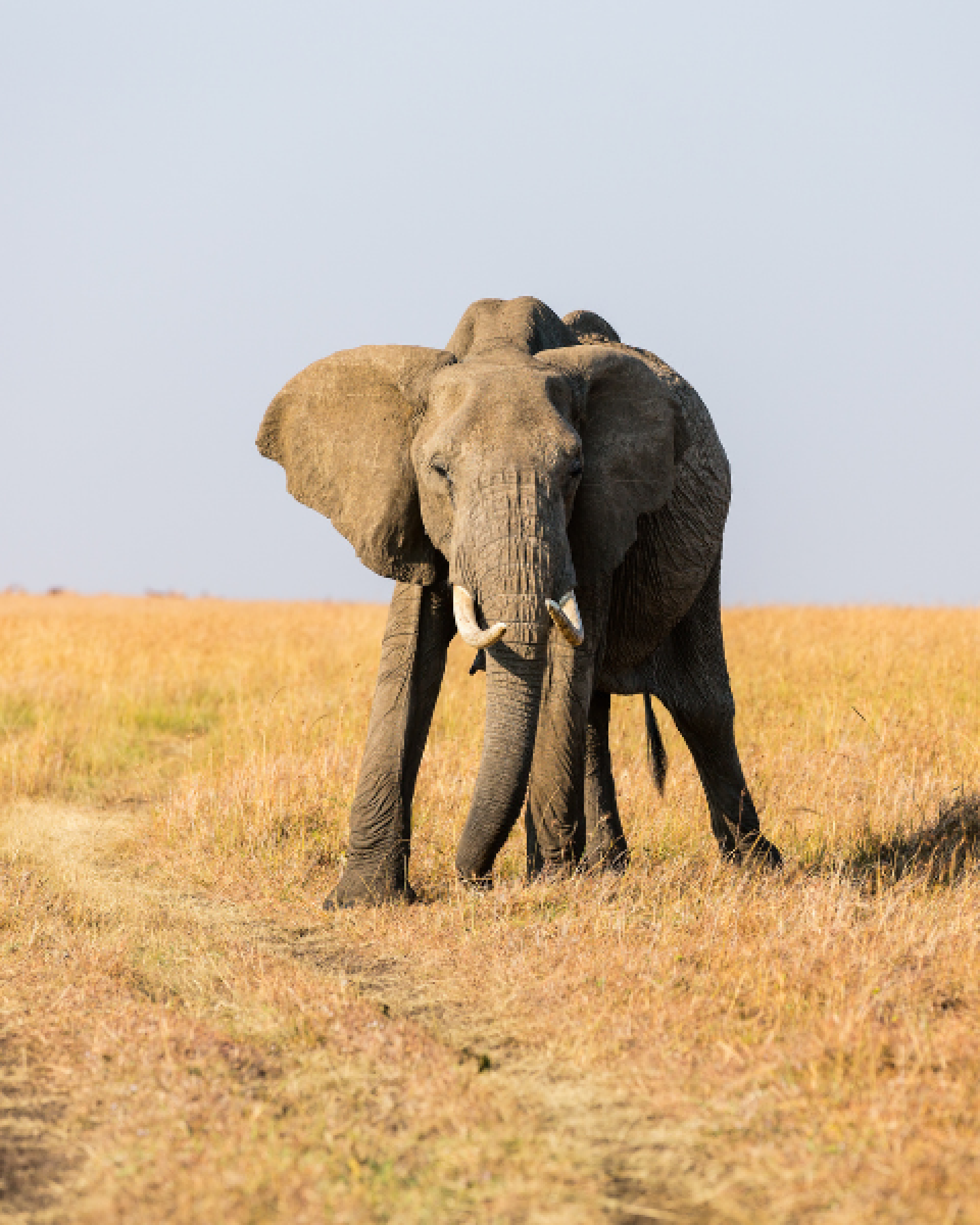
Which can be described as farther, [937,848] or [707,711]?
[707,711]

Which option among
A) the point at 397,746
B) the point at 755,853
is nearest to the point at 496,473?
the point at 397,746

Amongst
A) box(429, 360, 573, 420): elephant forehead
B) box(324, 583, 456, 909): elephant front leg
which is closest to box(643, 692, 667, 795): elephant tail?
box(324, 583, 456, 909): elephant front leg

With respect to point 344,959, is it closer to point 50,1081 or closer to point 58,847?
point 50,1081

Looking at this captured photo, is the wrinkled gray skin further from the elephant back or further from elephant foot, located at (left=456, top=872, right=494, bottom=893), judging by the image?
the elephant back

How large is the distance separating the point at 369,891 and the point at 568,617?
7.20 ft

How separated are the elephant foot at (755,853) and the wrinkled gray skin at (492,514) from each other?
1074mm

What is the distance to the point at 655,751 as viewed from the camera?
976 centimetres

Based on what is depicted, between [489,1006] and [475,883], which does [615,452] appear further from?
[489,1006]

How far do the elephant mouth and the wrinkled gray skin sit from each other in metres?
0.05

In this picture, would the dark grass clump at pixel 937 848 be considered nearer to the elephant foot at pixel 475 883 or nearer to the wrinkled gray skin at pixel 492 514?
the wrinkled gray skin at pixel 492 514

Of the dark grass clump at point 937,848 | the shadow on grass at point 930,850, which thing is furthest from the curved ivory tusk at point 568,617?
the dark grass clump at point 937,848

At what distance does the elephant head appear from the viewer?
6035mm

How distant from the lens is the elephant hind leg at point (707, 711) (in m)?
9.06

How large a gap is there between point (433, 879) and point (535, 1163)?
3.99 meters
